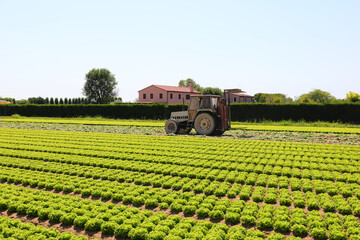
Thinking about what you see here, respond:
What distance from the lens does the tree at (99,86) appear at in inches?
3123

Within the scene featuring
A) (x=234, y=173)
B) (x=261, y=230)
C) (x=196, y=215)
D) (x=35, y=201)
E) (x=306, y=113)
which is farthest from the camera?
(x=306, y=113)

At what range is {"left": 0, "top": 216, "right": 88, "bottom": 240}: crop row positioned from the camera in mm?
4980

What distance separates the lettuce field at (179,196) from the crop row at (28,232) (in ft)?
0.06

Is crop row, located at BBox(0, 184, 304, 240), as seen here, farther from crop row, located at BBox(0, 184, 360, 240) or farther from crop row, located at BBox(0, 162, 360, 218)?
crop row, located at BBox(0, 162, 360, 218)

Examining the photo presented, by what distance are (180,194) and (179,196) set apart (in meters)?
0.11

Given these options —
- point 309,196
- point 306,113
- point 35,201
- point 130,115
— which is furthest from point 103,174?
point 130,115

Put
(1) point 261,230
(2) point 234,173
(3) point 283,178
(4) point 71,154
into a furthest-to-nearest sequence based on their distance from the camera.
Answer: (4) point 71,154
(2) point 234,173
(3) point 283,178
(1) point 261,230

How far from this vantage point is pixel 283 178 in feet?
27.1

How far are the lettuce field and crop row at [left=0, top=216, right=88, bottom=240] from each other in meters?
0.02

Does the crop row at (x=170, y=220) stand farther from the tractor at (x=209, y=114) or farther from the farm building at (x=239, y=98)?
the farm building at (x=239, y=98)

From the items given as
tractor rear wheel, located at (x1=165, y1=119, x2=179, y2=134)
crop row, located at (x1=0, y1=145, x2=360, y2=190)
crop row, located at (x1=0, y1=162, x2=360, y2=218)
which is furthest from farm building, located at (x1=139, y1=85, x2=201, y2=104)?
crop row, located at (x1=0, y1=162, x2=360, y2=218)

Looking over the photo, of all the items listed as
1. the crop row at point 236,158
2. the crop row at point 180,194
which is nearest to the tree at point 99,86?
the crop row at point 236,158

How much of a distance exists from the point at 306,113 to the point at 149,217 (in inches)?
1058

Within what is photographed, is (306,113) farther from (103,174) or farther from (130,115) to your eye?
(103,174)
